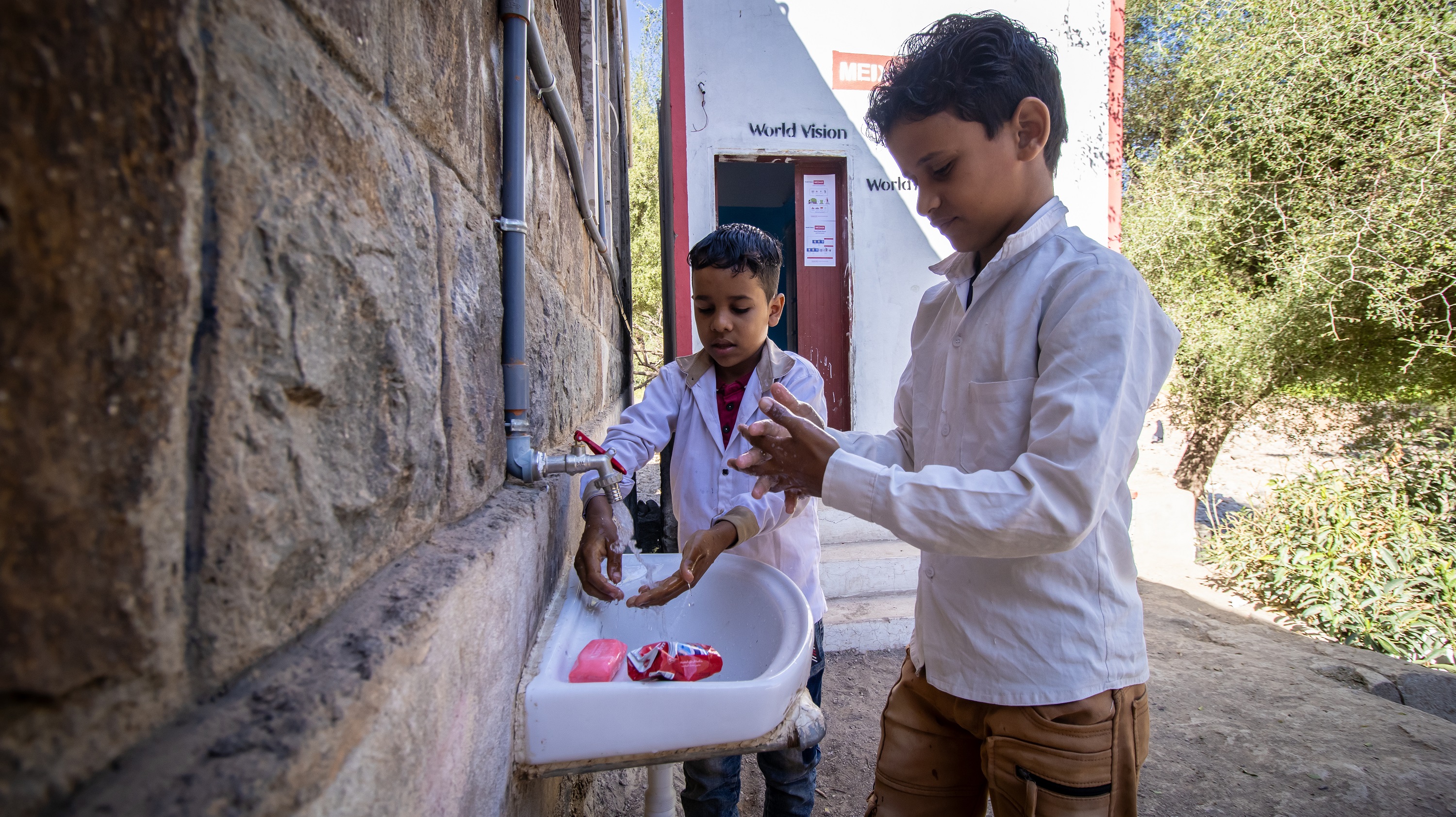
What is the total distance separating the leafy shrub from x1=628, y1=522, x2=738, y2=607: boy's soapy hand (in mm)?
4736

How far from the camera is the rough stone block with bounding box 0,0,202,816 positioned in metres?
0.30

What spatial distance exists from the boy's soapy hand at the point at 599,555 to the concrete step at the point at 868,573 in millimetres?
2559

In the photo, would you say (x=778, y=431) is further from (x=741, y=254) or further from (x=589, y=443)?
(x=741, y=254)

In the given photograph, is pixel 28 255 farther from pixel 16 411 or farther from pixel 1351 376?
pixel 1351 376

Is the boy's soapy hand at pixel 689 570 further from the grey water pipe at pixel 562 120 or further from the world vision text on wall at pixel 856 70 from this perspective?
the world vision text on wall at pixel 856 70

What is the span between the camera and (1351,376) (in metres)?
5.27

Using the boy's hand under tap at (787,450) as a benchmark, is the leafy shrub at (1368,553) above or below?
below

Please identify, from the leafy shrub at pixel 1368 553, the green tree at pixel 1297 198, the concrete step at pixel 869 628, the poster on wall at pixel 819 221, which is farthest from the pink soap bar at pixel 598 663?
the green tree at pixel 1297 198

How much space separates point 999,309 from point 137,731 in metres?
1.23

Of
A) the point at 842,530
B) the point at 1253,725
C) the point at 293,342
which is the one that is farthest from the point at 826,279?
the point at 293,342

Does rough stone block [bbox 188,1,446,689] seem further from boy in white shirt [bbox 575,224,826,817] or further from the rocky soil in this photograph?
the rocky soil

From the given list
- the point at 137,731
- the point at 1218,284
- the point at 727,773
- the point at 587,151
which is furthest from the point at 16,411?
the point at 1218,284

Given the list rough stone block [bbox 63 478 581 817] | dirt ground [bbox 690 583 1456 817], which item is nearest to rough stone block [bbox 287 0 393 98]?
rough stone block [bbox 63 478 581 817]

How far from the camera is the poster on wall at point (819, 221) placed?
482 cm
